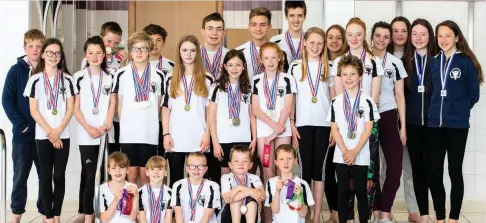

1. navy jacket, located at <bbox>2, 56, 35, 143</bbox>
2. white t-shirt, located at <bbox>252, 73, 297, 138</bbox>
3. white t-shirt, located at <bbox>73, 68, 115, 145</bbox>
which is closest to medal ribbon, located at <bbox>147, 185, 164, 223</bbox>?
white t-shirt, located at <bbox>73, 68, 115, 145</bbox>

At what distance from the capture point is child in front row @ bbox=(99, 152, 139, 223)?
17.6 feet

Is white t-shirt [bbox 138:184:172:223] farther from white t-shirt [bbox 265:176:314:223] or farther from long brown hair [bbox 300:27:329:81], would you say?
long brown hair [bbox 300:27:329:81]

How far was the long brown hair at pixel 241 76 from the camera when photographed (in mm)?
5578

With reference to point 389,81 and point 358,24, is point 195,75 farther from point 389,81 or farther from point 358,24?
point 389,81

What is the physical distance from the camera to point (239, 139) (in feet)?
18.4

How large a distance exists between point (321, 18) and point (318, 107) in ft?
4.98

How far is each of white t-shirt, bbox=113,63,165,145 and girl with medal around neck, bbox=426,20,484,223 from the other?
1985 millimetres

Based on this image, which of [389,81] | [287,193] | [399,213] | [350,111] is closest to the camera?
[287,193]

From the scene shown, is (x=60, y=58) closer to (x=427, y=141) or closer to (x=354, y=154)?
(x=354, y=154)

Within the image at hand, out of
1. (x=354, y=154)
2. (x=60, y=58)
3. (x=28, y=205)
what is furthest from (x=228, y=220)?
(x=28, y=205)

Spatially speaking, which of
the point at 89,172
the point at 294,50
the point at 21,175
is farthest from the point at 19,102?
the point at 294,50

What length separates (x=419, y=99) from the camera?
19.5ft

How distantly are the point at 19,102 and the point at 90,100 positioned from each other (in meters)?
0.61

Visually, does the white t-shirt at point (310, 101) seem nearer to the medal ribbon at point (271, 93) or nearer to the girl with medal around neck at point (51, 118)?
the medal ribbon at point (271, 93)
